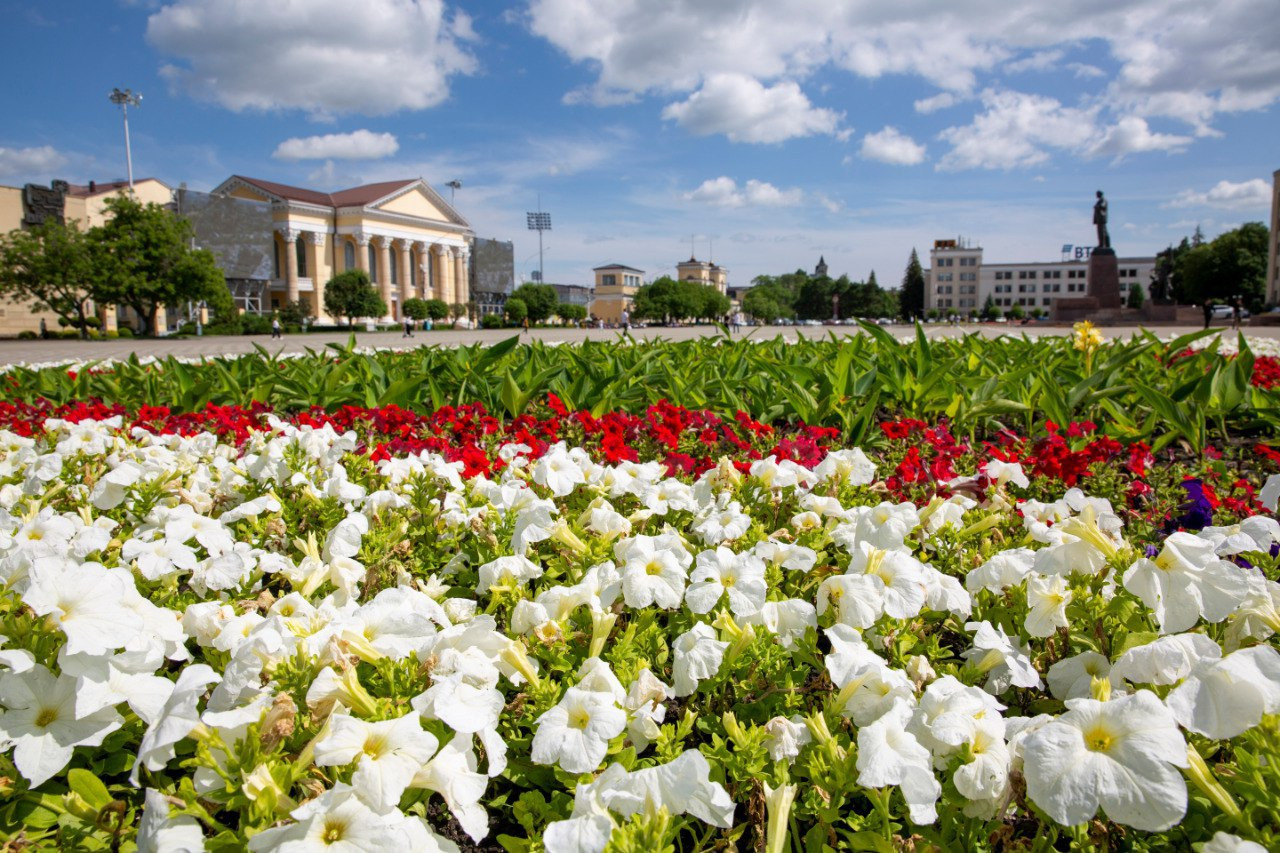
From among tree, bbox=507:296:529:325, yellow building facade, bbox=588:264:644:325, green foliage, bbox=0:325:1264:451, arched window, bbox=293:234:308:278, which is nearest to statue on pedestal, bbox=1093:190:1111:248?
green foliage, bbox=0:325:1264:451

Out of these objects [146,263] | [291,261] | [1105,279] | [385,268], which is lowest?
[1105,279]

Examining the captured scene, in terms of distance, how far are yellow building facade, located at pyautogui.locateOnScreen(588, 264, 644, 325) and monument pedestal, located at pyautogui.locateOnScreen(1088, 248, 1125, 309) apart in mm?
91469

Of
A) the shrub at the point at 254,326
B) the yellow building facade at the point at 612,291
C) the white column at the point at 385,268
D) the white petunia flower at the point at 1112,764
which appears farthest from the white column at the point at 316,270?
the white petunia flower at the point at 1112,764

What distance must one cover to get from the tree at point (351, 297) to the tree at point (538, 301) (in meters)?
19.1

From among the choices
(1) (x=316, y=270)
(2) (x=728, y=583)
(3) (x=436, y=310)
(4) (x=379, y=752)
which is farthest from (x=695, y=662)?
(1) (x=316, y=270)

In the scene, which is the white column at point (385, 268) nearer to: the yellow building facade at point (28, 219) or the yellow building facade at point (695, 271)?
the yellow building facade at point (28, 219)

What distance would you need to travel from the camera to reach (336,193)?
260 ft

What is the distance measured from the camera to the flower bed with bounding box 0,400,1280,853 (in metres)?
0.95

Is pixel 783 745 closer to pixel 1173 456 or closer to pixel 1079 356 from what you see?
pixel 1173 456

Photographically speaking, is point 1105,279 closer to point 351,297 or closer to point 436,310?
point 436,310

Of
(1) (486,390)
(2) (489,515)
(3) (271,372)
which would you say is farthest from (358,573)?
(3) (271,372)

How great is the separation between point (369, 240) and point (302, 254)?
6233 millimetres

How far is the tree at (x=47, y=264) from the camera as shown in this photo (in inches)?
1271

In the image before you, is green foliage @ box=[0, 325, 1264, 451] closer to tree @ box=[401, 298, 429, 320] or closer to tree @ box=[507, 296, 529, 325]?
tree @ box=[401, 298, 429, 320]
